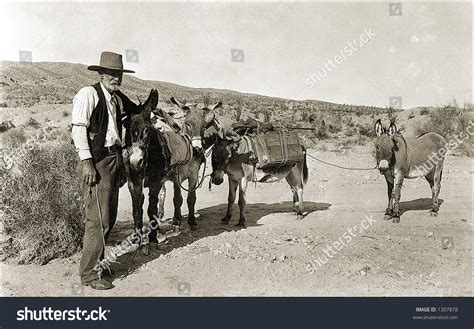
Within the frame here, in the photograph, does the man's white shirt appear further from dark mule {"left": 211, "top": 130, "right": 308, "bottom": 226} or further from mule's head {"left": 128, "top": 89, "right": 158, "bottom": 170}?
dark mule {"left": 211, "top": 130, "right": 308, "bottom": 226}

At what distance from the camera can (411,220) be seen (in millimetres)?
8930

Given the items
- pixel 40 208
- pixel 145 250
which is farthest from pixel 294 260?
pixel 40 208

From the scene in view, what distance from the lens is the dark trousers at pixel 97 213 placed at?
17.0 ft

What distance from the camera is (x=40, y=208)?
6.41 m

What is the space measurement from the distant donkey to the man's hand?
5.71 m

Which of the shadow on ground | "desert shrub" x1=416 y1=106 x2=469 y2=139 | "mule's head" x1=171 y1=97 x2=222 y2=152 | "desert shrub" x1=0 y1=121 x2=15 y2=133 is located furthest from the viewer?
"desert shrub" x1=416 y1=106 x2=469 y2=139

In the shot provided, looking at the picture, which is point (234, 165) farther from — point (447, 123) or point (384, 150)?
point (447, 123)

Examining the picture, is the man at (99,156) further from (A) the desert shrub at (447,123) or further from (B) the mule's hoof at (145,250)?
(A) the desert shrub at (447,123)

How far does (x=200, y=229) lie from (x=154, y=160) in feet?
6.83

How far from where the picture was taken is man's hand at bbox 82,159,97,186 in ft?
16.1

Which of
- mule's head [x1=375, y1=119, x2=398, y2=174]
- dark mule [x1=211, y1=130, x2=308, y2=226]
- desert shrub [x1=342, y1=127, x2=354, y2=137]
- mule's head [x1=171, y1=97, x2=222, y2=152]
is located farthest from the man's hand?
desert shrub [x1=342, y1=127, x2=354, y2=137]

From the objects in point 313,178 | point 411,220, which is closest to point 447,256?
point 411,220

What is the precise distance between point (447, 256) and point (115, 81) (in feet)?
18.2
